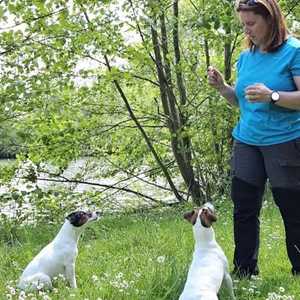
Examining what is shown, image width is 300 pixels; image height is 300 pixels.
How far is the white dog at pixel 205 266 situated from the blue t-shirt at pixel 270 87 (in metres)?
0.62

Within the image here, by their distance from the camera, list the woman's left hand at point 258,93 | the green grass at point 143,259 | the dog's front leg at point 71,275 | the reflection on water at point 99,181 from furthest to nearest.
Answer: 1. the reflection on water at point 99,181
2. the dog's front leg at point 71,275
3. the green grass at point 143,259
4. the woman's left hand at point 258,93

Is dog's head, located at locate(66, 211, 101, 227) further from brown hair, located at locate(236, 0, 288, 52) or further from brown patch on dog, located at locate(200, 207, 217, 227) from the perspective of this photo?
brown hair, located at locate(236, 0, 288, 52)

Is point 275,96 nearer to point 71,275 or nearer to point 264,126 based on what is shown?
point 264,126

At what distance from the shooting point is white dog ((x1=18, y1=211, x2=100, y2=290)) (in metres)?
4.24

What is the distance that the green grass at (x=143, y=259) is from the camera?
155 inches

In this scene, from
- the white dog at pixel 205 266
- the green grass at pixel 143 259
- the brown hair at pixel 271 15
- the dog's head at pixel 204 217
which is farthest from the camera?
the dog's head at pixel 204 217

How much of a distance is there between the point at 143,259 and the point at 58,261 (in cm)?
75

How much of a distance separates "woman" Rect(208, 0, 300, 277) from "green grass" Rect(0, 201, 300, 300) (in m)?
0.38

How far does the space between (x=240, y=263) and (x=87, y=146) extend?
5561 millimetres

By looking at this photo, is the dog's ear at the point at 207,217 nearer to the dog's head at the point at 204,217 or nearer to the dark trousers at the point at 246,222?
the dog's head at the point at 204,217

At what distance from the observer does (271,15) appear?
383 centimetres

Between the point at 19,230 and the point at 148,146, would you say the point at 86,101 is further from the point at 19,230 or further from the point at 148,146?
the point at 19,230

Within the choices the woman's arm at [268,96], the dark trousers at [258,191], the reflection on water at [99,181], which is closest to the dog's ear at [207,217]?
the dark trousers at [258,191]

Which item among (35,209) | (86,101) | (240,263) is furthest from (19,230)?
(240,263)
